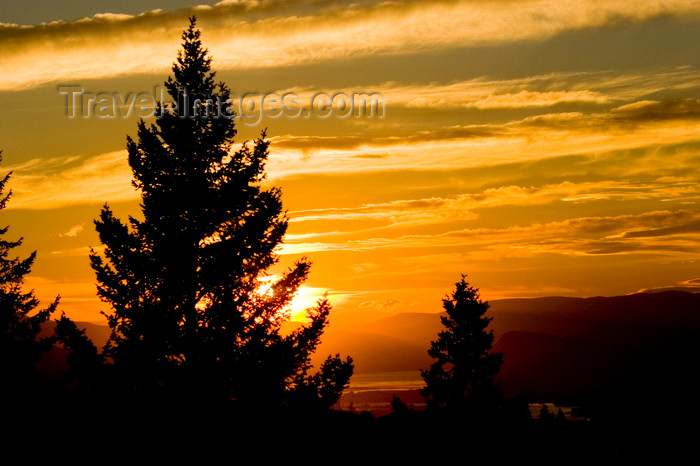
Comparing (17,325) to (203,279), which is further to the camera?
(17,325)

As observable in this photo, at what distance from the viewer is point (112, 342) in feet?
67.1

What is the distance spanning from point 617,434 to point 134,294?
551 inches

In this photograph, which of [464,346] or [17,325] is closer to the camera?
[17,325]

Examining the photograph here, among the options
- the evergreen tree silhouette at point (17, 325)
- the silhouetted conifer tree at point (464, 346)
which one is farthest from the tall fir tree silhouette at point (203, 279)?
the silhouetted conifer tree at point (464, 346)

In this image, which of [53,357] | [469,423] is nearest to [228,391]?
[469,423]

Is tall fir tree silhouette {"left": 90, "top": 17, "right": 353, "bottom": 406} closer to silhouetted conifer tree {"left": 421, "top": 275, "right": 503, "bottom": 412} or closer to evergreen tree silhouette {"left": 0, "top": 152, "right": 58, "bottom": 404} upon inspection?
evergreen tree silhouette {"left": 0, "top": 152, "right": 58, "bottom": 404}

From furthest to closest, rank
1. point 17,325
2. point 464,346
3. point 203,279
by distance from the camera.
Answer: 1. point 464,346
2. point 17,325
3. point 203,279

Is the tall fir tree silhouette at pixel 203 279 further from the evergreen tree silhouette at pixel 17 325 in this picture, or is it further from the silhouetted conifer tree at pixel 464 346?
the silhouetted conifer tree at pixel 464 346

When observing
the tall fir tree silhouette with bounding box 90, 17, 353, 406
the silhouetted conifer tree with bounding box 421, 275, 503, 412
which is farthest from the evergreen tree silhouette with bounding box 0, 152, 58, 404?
the silhouetted conifer tree with bounding box 421, 275, 503, 412

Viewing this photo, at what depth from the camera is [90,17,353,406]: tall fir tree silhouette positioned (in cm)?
2000

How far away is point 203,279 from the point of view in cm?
2061

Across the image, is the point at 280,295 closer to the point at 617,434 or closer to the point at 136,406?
the point at 136,406

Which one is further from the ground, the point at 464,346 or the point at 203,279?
the point at 203,279

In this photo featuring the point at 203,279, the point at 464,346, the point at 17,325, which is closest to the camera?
the point at 203,279
